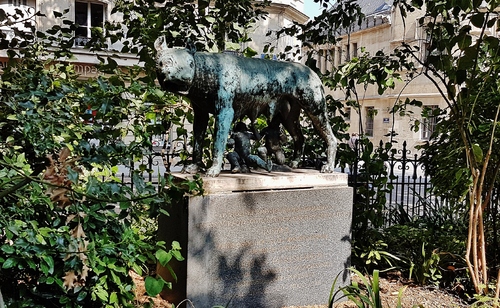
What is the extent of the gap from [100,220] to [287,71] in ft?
7.54

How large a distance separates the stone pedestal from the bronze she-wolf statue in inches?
11.3

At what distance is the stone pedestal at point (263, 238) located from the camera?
3.75 meters

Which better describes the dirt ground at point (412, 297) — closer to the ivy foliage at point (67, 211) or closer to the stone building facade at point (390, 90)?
the ivy foliage at point (67, 211)

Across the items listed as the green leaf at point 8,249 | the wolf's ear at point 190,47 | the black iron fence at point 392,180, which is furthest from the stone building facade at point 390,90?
the green leaf at point 8,249

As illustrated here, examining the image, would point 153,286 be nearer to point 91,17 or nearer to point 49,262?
point 49,262

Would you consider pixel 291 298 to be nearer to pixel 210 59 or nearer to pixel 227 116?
pixel 227 116

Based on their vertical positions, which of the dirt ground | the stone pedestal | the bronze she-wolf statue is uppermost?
the bronze she-wolf statue

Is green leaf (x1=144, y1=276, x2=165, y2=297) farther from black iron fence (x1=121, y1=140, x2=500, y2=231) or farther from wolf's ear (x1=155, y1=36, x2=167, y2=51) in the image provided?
wolf's ear (x1=155, y1=36, x2=167, y2=51)

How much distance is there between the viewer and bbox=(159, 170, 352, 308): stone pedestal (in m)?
3.75

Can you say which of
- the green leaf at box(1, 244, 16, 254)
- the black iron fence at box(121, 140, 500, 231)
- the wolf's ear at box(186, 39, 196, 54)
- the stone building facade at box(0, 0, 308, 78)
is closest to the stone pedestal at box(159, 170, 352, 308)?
the black iron fence at box(121, 140, 500, 231)

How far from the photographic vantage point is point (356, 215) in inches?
216

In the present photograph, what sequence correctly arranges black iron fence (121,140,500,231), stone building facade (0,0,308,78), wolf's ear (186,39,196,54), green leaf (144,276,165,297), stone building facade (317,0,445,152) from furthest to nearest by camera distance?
stone building facade (317,0,445,152) → stone building facade (0,0,308,78) → black iron fence (121,140,500,231) → wolf's ear (186,39,196,54) → green leaf (144,276,165,297)

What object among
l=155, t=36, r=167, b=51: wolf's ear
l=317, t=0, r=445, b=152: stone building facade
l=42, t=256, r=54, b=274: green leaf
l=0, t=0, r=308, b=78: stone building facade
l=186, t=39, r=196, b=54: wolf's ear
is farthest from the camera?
l=317, t=0, r=445, b=152: stone building facade

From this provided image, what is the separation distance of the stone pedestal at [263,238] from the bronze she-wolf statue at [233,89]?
0.29 m
